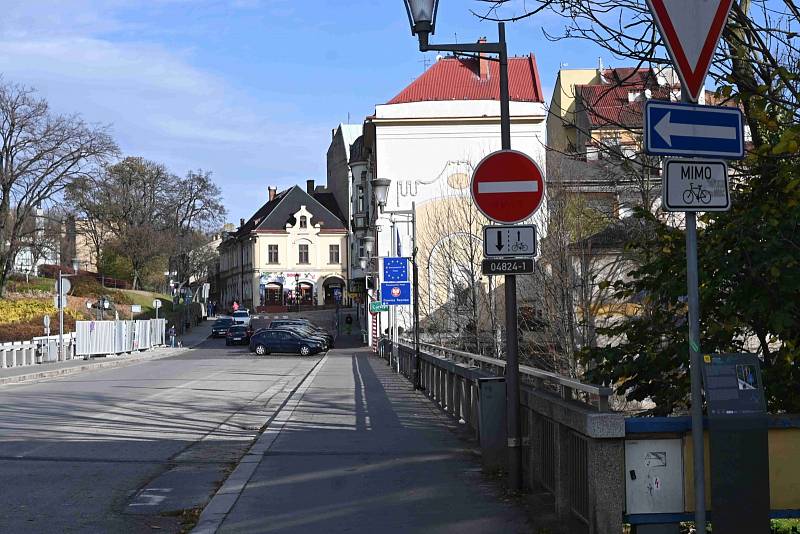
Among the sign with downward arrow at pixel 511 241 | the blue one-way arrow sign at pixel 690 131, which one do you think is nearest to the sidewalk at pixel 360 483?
the sign with downward arrow at pixel 511 241

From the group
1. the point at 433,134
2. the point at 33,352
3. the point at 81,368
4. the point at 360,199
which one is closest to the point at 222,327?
the point at 360,199

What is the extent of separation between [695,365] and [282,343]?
51731 mm

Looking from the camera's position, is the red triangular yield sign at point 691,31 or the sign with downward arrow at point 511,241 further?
the sign with downward arrow at point 511,241

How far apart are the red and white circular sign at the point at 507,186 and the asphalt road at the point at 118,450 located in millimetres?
3963

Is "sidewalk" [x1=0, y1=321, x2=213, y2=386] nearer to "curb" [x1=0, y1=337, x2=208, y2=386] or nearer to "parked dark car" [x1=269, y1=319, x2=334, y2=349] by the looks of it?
"curb" [x1=0, y1=337, x2=208, y2=386]

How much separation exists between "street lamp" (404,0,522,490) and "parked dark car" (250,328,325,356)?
1846 inches

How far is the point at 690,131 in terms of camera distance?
226 inches

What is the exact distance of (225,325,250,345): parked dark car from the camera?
68250 mm

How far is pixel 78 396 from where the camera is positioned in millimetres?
22844

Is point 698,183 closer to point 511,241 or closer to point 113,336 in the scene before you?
point 511,241

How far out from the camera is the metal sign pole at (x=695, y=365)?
18.2ft

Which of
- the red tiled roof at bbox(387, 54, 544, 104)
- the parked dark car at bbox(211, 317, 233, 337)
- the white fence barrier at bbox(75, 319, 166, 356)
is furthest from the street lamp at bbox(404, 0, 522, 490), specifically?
the parked dark car at bbox(211, 317, 233, 337)

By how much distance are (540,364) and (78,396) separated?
10687 mm

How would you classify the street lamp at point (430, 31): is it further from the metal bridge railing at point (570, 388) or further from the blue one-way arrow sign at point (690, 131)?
the blue one-way arrow sign at point (690, 131)
